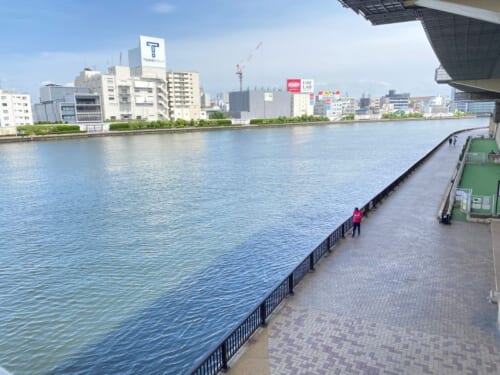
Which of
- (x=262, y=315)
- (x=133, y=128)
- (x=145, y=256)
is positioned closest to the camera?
(x=262, y=315)

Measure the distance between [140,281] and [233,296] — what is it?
153 inches

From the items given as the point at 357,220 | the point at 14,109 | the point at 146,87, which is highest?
the point at 146,87

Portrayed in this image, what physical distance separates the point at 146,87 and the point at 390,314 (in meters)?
120

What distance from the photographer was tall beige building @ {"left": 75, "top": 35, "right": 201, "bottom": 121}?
113 metres

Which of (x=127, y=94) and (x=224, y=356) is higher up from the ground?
(x=127, y=94)

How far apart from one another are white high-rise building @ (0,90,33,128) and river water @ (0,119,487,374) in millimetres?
81344

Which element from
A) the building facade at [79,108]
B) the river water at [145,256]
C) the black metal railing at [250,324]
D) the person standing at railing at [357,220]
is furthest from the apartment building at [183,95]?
the black metal railing at [250,324]

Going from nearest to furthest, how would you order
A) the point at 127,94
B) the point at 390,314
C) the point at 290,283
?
the point at 390,314 → the point at 290,283 → the point at 127,94

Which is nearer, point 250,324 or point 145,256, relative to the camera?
point 250,324

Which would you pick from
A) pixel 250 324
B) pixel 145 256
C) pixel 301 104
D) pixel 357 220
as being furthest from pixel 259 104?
pixel 250 324

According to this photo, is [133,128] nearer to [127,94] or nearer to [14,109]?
[127,94]

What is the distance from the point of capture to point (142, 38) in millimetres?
132750

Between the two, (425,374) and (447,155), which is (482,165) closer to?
(447,155)

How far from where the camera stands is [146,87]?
118188mm
